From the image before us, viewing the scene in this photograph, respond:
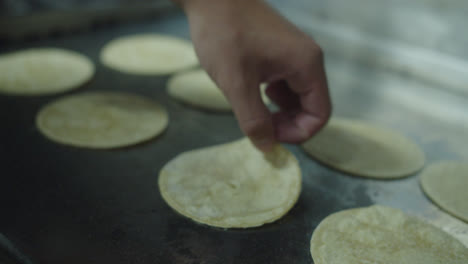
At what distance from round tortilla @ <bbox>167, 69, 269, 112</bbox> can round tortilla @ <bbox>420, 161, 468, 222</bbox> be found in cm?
74

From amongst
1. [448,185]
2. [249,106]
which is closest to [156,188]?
[249,106]

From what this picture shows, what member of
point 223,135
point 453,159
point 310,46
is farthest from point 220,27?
point 453,159

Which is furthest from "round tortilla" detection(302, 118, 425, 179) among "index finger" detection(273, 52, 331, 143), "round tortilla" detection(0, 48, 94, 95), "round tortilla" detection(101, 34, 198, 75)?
"round tortilla" detection(0, 48, 94, 95)

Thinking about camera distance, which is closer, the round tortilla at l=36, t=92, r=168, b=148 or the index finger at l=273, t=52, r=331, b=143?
the index finger at l=273, t=52, r=331, b=143

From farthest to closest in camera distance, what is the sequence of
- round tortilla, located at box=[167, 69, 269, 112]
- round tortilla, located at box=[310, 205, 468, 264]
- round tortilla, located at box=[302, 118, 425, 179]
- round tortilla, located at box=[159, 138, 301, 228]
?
round tortilla, located at box=[167, 69, 269, 112], round tortilla, located at box=[302, 118, 425, 179], round tortilla, located at box=[159, 138, 301, 228], round tortilla, located at box=[310, 205, 468, 264]

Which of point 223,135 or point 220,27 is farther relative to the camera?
point 223,135

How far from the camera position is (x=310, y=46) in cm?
135

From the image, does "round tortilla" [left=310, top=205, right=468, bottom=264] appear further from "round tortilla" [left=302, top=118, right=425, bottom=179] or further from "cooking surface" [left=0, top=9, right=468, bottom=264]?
"round tortilla" [left=302, top=118, right=425, bottom=179]

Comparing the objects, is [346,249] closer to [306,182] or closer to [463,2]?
[306,182]

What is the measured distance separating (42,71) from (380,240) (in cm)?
170

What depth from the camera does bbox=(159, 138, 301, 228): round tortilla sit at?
1.32 metres

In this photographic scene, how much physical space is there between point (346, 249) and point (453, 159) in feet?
2.71

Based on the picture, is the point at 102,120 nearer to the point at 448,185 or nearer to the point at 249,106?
the point at 249,106

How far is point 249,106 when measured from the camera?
1296mm
